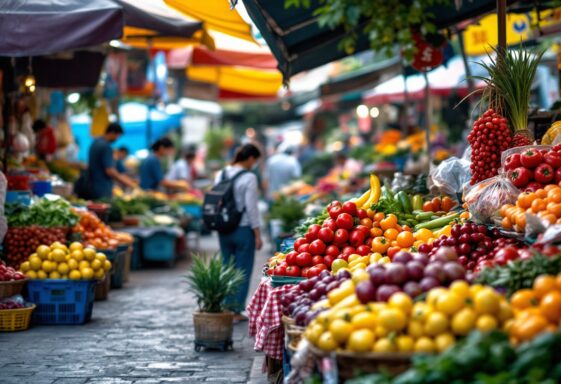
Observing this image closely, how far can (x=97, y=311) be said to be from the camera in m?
11.5

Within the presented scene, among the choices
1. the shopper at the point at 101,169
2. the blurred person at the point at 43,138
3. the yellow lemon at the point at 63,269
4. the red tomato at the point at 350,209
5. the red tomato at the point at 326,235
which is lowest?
the yellow lemon at the point at 63,269

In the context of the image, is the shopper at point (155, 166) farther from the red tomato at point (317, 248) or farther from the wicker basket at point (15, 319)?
the red tomato at point (317, 248)

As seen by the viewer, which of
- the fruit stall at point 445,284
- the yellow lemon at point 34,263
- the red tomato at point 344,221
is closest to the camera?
the fruit stall at point 445,284

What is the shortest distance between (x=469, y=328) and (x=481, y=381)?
0.50 metres

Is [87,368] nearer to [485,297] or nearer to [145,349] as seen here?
[145,349]

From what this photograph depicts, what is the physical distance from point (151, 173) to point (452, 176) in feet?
34.9

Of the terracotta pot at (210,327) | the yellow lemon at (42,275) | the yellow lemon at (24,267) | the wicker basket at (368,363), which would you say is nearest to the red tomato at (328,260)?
the terracotta pot at (210,327)

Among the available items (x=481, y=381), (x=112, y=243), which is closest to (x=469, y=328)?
(x=481, y=381)

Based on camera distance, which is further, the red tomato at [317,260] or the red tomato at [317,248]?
the red tomato at [317,248]

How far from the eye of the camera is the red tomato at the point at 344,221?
7.88 metres

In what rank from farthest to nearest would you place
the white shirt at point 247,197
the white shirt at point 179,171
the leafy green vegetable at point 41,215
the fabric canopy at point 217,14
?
the white shirt at point 179,171 < the fabric canopy at point 217,14 < the leafy green vegetable at point 41,215 < the white shirt at point 247,197

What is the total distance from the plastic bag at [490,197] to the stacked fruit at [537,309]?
195 cm

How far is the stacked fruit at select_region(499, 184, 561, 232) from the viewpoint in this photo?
581cm

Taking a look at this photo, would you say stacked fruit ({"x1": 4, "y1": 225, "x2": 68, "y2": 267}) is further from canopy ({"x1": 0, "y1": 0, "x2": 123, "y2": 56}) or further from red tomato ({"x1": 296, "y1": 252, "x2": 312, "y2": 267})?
red tomato ({"x1": 296, "y1": 252, "x2": 312, "y2": 267})
